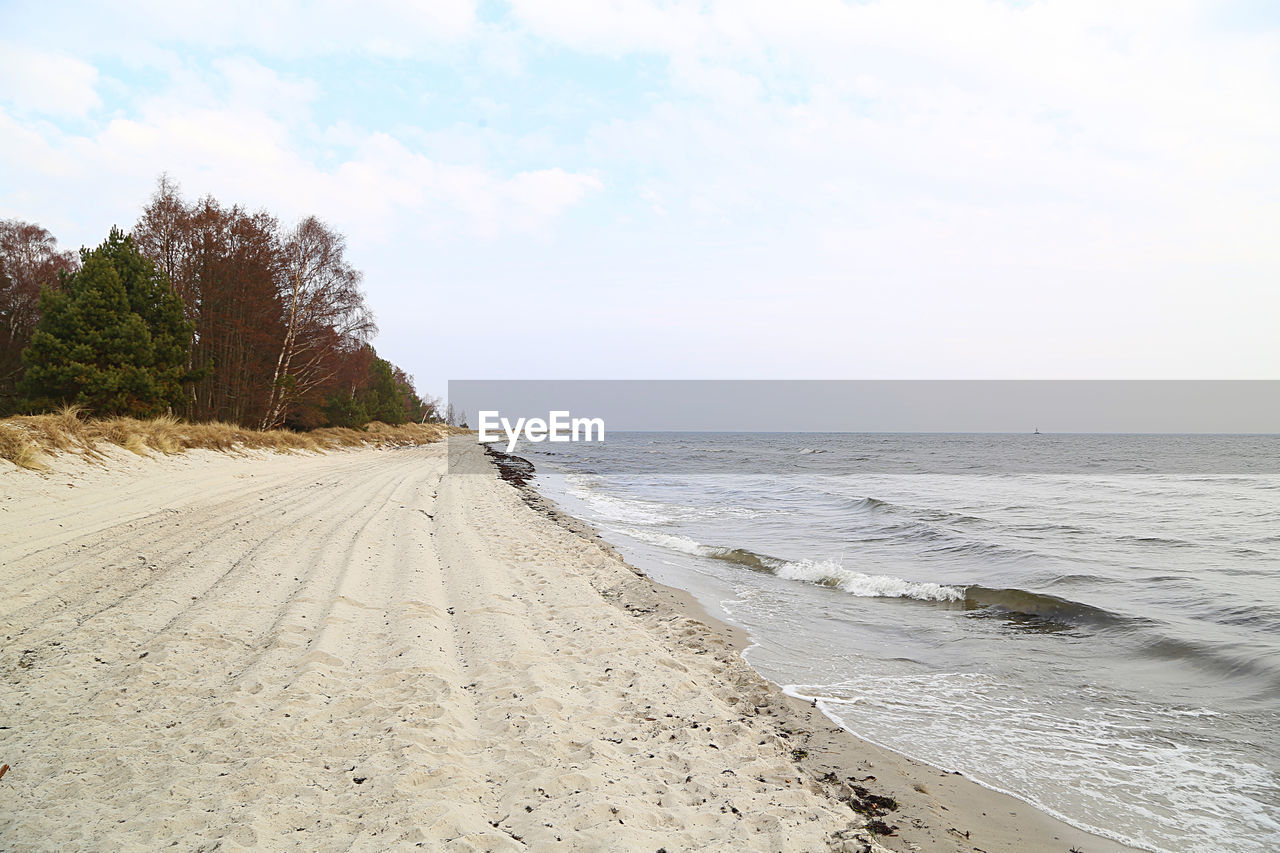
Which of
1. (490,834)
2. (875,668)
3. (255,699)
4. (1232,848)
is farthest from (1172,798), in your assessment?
(255,699)

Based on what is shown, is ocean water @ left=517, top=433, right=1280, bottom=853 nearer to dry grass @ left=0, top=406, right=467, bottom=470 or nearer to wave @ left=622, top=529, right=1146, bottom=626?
wave @ left=622, top=529, right=1146, bottom=626

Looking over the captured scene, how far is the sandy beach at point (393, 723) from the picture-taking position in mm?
2730

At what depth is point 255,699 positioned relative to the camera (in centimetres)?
371

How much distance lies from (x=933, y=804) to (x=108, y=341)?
20.7 metres

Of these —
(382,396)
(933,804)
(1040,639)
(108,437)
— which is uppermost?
(382,396)

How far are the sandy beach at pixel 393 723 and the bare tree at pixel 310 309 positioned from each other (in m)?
21.1

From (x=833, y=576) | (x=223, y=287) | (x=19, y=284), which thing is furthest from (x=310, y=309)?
(x=833, y=576)

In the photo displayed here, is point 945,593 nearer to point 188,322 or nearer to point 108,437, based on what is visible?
point 108,437

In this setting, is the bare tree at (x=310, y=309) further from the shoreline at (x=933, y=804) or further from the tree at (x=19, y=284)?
the shoreline at (x=933, y=804)

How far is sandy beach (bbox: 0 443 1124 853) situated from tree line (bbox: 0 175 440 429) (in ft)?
38.8

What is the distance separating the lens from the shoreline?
328 cm

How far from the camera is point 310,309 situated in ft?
91.3

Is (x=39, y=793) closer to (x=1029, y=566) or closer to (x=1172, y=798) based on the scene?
(x=1172, y=798)

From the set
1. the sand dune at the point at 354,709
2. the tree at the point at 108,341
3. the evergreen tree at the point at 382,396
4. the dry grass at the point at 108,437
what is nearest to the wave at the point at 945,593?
the sand dune at the point at 354,709
